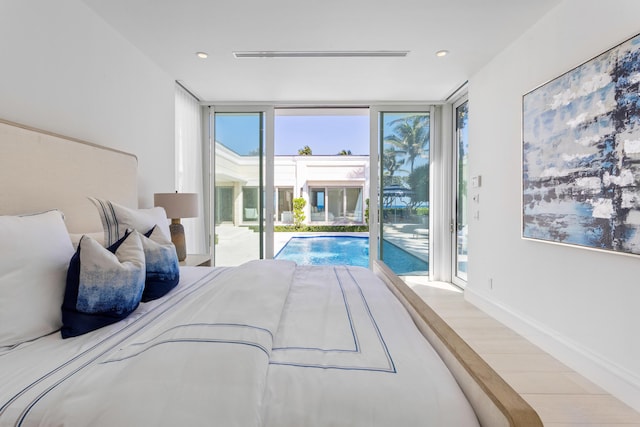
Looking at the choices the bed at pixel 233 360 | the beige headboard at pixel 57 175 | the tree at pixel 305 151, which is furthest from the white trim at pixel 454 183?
the tree at pixel 305 151

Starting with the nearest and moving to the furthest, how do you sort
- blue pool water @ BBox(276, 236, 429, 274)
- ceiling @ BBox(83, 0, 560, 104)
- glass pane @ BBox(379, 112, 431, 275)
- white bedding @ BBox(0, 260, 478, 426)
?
white bedding @ BBox(0, 260, 478, 426), ceiling @ BBox(83, 0, 560, 104), glass pane @ BBox(379, 112, 431, 275), blue pool water @ BBox(276, 236, 429, 274)

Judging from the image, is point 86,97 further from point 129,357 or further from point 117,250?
point 129,357

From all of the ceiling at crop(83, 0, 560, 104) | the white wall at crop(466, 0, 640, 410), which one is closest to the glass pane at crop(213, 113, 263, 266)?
the ceiling at crop(83, 0, 560, 104)

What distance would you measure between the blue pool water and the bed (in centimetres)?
296

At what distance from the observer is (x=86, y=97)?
212 centimetres

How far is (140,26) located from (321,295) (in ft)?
8.68

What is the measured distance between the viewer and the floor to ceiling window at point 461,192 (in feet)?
12.7

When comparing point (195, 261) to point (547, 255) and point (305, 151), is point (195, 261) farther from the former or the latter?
point (305, 151)

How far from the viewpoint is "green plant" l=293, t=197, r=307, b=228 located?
1099 centimetres

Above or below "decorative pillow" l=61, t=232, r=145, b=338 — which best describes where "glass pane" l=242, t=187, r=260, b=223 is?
above

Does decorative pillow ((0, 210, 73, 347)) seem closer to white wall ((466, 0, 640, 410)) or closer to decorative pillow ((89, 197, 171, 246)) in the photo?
decorative pillow ((89, 197, 171, 246))

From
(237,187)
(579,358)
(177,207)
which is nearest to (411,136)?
(237,187)

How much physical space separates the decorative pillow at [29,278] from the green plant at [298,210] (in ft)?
32.1

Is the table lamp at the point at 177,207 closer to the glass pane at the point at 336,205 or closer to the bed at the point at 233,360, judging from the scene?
the bed at the point at 233,360
